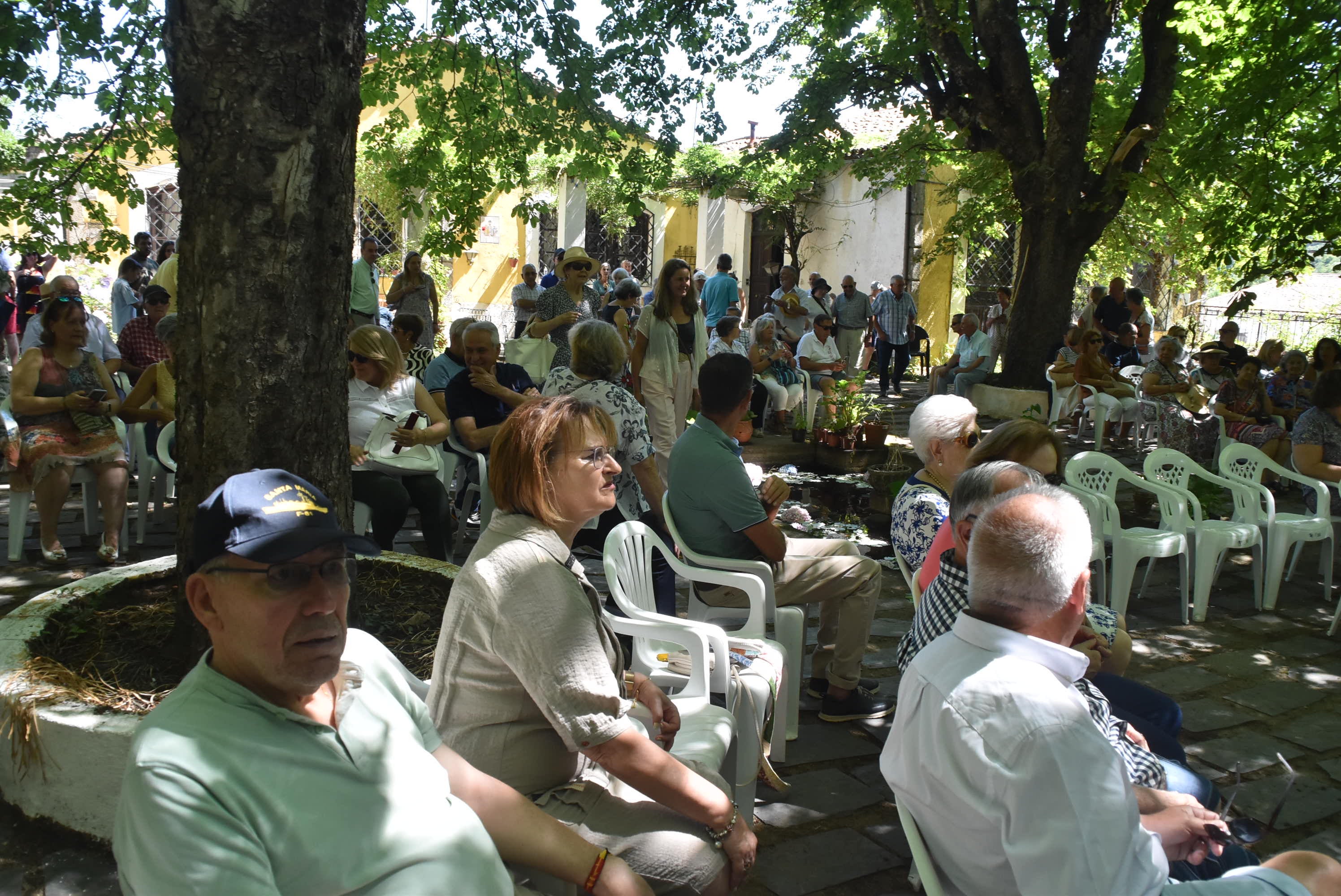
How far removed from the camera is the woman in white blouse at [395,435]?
17.5 feet

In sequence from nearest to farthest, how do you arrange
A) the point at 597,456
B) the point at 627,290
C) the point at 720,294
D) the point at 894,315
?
the point at 597,456 → the point at 627,290 → the point at 720,294 → the point at 894,315

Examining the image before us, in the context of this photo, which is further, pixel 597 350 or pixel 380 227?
pixel 380 227

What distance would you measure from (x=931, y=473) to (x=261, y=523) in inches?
107

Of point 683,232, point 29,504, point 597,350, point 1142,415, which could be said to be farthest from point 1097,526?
point 683,232

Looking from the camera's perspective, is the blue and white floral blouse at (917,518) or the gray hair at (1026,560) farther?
the blue and white floral blouse at (917,518)

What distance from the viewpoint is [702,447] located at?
406 centimetres

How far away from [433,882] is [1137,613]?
5.01 m

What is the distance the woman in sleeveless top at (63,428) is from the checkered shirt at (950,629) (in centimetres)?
472

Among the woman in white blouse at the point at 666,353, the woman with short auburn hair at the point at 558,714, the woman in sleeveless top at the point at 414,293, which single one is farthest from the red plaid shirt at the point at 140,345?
the woman with short auburn hair at the point at 558,714

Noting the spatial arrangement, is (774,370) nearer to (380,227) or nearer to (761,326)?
(761,326)

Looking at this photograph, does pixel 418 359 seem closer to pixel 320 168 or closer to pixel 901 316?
pixel 320 168

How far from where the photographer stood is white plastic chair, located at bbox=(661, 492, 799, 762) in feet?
12.5

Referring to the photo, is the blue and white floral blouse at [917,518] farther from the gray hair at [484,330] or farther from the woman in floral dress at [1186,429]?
the woman in floral dress at [1186,429]

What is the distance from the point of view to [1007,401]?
12188 mm
